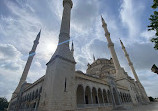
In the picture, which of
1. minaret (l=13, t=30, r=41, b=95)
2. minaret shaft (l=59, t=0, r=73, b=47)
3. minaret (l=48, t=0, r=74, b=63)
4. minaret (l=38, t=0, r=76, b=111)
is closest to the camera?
minaret (l=38, t=0, r=76, b=111)

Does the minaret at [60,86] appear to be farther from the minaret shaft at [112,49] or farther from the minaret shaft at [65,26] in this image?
the minaret shaft at [112,49]

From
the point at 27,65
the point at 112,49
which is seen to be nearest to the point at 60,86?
the point at 112,49

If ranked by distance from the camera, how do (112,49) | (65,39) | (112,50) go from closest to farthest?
(65,39), (112,50), (112,49)

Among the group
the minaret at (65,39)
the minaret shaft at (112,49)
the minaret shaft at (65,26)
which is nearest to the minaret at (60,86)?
the minaret at (65,39)

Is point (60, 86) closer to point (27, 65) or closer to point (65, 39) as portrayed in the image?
point (65, 39)

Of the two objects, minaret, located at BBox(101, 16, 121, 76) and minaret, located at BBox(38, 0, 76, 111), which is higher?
minaret, located at BBox(101, 16, 121, 76)

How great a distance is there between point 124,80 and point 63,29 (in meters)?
21.3

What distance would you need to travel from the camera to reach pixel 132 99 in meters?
22.5

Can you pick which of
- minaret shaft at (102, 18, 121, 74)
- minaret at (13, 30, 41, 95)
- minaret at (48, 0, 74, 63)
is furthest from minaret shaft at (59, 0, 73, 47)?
minaret at (13, 30, 41, 95)

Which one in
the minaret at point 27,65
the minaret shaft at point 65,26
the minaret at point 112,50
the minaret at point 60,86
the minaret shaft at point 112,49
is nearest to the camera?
the minaret at point 60,86

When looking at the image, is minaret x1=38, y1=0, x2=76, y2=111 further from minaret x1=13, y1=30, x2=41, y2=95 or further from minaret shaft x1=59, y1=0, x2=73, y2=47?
minaret x1=13, y1=30, x2=41, y2=95

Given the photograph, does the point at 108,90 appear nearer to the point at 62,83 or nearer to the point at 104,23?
the point at 62,83

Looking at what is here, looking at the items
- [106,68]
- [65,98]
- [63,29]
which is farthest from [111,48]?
[65,98]

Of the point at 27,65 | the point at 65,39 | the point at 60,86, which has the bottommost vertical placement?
the point at 60,86
